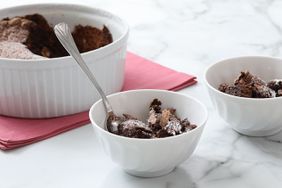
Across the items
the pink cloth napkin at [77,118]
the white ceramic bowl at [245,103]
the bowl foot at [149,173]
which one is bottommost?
the pink cloth napkin at [77,118]

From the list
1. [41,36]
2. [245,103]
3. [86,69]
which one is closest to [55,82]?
[86,69]

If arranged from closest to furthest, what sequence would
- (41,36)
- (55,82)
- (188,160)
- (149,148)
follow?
1. (149,148)
2. (188,160)
3. (55,82)
4. (41,36)

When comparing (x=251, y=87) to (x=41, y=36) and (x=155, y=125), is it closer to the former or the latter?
(x=155, y=125)

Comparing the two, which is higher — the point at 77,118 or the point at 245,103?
the point at 245,103

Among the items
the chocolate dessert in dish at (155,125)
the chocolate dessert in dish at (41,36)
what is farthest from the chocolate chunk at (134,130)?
the chocolate dessert in dish at (41,36)

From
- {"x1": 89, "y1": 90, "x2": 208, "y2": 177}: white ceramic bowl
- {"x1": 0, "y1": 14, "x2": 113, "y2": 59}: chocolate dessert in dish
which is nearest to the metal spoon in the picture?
{"x1": 89, "y1": 90, "x2": 208, "y2": 177}: white ceramic bowl

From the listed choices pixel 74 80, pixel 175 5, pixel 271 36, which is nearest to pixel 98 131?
pixel 74 80

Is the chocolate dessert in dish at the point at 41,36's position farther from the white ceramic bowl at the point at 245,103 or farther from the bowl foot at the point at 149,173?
the bowl foot at the point at 149,173
